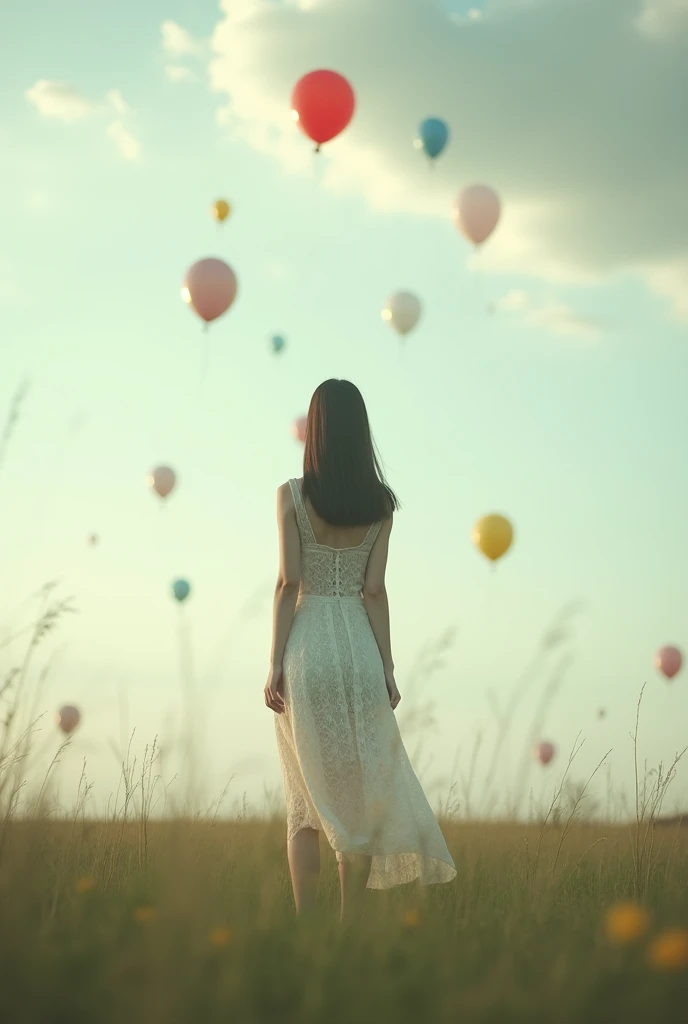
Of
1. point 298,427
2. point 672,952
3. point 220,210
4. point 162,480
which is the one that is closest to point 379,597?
point 672,952

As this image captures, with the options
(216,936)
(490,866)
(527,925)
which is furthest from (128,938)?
(490,866)

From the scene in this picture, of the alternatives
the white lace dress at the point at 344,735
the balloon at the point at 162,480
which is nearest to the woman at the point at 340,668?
the white lace dress at the point at 344,735

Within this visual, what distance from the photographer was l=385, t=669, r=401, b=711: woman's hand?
3.79m

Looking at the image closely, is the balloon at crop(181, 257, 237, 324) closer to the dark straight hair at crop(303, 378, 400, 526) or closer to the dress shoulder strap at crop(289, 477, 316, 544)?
the dark straight hair at crop(303, 378, 400, 526)

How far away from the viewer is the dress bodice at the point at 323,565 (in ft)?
12.4

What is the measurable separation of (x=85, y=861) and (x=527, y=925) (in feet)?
6.19

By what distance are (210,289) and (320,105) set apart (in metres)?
1.58

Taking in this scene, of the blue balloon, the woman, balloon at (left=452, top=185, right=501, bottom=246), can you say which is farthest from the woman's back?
the blue balloon

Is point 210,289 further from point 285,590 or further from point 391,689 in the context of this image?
point 391,689

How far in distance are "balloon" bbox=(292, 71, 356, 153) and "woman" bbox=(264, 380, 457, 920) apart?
14.8ft

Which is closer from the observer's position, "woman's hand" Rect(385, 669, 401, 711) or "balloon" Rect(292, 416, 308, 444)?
"woman's hand" Rect(385, 669, 401, 711)

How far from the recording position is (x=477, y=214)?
8.84 meters

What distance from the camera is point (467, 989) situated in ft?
5.85

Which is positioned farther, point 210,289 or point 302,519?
point 210,289
